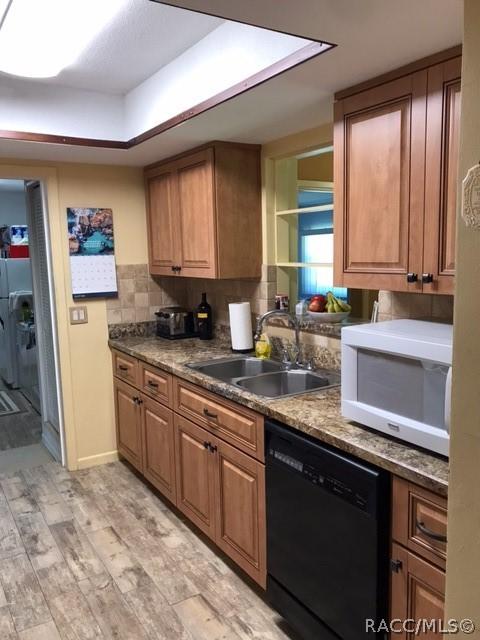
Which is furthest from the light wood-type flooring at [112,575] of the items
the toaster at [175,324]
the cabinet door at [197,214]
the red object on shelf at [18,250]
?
the red object on shelf at [18,250]

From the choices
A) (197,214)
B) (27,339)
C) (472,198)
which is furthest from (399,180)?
(27,339)

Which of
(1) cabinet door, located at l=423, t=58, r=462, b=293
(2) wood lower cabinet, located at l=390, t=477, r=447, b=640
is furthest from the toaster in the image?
(2) wood lower cabinet, located at l=390, t=477, r=447, b=640

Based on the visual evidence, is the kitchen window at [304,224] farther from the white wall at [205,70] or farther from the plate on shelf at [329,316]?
the white wall at [205,70]

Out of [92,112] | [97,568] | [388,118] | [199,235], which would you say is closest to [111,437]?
[97,568]

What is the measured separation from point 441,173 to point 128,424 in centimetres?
256

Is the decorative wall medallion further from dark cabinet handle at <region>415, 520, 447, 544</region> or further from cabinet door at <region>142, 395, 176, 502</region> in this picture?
cabinet door at <region>142, 395, 176, 502</region>

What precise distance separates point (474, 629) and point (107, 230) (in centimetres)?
317

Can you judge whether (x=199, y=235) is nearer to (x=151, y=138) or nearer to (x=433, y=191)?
(x=151, y=138)

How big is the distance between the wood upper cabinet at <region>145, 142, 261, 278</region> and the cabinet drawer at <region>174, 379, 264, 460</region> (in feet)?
2.42

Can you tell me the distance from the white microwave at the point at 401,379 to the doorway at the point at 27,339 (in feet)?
A: 7.85

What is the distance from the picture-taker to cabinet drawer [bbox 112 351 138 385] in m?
3.27

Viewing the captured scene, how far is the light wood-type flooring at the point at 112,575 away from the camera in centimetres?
210

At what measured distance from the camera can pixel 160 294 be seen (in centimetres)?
383

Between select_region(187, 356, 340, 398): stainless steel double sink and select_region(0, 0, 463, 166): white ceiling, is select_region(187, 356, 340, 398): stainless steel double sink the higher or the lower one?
the lower one
